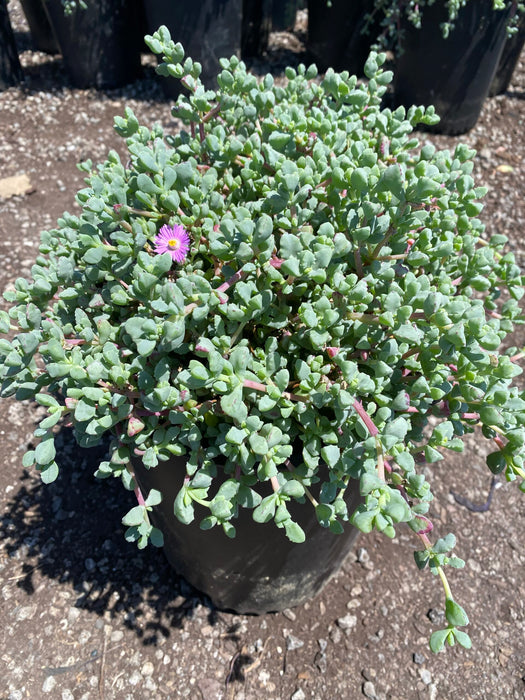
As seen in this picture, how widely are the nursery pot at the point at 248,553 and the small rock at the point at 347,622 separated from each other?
12 cm

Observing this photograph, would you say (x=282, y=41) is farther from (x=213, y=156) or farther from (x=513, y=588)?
A: (x=513, y=588)

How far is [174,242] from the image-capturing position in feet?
3.79

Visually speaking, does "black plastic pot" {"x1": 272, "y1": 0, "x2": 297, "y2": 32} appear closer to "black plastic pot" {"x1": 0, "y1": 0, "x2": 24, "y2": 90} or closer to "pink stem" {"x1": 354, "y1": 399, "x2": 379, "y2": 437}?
"black plastic pot" {"x1": 0, "y1": 0, "x2": 24, "y2": 90}

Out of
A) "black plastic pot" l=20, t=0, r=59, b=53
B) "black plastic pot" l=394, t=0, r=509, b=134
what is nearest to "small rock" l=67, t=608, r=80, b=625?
"black plastic pot" l=394, t=0, r=509, b=134

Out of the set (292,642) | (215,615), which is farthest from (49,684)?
(292,642)

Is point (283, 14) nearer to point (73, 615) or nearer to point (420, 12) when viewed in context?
point (420, 12)

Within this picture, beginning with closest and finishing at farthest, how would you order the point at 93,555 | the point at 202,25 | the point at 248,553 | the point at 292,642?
the point at 248,553, the point at 292,642, the point at 93,555, the point at 202,25

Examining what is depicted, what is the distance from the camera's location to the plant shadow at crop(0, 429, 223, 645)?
176 centimetres

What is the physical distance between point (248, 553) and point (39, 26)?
14.2 ft

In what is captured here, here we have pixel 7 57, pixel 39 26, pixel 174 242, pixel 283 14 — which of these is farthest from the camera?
pixel 283 14

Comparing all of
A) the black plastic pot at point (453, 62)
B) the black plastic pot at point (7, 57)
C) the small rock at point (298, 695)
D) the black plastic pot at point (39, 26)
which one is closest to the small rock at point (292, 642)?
the small rock at point (298, 695)

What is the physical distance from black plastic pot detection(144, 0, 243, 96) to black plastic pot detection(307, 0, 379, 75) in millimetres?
703

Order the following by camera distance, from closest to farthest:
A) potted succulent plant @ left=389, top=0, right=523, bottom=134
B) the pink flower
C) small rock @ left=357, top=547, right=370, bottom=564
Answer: the pink flower, small rock @ left=357, top=547, right=370, bottom=564, potted succulent plant @ left=389, top=0, right=523, bottom=134

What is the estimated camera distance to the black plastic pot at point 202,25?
141 inches
